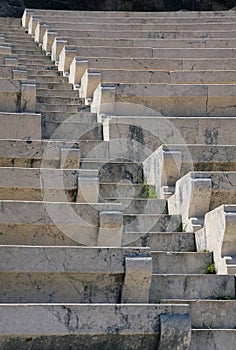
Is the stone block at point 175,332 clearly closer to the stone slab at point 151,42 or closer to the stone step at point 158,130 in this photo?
the stone step at point 158,130

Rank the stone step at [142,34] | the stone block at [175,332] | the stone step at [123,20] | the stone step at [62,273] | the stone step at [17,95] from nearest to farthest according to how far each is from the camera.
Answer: the stone block at [175,332] < the stone step at [62,273] < the stone step at [17,95] < the stone step at [142,34] < the stone step at [123,20]

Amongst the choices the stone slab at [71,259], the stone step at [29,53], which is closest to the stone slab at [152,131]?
the stone slab at [71,259]

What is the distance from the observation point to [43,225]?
5.09 m

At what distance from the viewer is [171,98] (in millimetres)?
8102

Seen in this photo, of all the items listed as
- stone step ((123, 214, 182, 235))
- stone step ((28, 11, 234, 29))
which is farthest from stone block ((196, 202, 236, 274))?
stone step ((28, 11, 234, 29))

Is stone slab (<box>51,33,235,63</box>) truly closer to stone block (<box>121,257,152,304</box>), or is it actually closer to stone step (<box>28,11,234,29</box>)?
stone step (<box>28,11,234,29</box>)

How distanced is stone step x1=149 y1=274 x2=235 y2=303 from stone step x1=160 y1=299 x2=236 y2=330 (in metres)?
0.16

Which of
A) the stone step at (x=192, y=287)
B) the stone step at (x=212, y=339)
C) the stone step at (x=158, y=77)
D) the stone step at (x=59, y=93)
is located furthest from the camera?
the stone step at (x=158, y=77)

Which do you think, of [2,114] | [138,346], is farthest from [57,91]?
[138,346]

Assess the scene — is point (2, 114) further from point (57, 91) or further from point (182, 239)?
point (182, 239)

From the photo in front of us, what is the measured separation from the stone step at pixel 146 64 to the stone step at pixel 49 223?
4521 millimetres

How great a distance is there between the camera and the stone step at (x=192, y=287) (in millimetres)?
4766

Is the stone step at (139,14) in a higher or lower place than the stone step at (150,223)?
higher

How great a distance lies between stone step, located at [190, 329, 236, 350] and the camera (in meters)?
4.40
